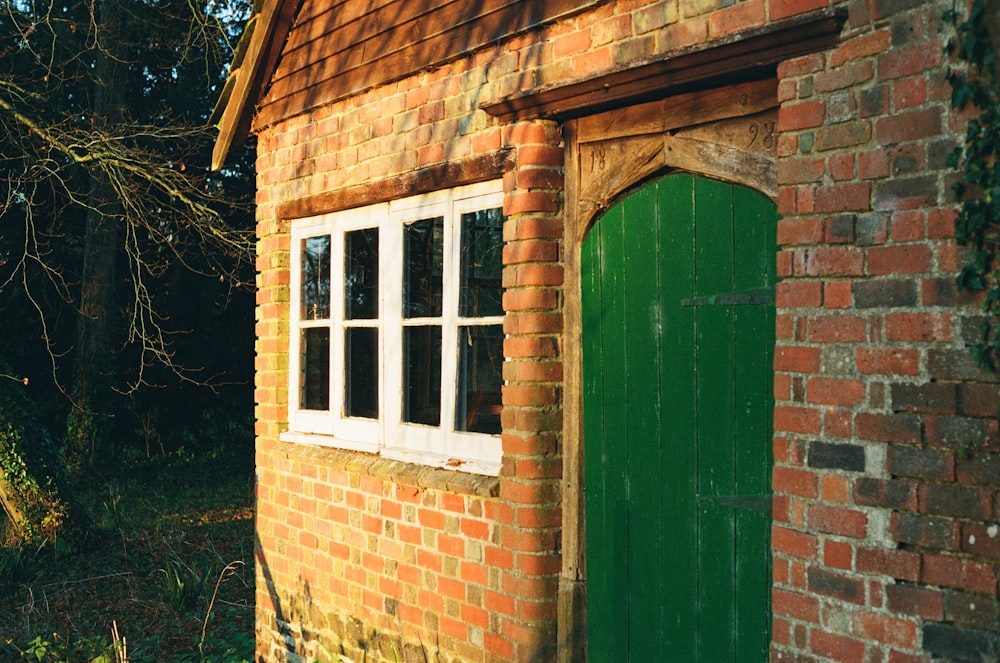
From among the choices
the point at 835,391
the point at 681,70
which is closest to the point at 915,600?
the point at 835,391

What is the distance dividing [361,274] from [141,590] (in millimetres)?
5419

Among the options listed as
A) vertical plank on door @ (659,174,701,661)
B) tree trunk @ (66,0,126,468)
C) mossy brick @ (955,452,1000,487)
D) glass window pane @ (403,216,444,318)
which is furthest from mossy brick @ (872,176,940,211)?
tree trunk @ (66,0,126,468)

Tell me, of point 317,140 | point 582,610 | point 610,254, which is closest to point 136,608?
point 317,140

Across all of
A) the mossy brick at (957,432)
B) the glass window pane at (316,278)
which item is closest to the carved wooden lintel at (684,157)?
the mossy brick at (957,432)

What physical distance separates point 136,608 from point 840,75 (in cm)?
819

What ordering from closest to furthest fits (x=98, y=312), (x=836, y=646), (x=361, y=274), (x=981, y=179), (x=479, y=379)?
1. (x=981, y=179)
2. (x=836, y=646)
3. (x=479, y=379)
4. (x=361, y=274)
5. (x=98, y=312)

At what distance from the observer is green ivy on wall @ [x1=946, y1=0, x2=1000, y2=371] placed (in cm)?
306

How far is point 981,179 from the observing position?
10.1 feet

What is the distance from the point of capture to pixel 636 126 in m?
4.50

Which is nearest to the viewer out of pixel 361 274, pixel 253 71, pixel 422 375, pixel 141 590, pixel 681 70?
pixel 681 70

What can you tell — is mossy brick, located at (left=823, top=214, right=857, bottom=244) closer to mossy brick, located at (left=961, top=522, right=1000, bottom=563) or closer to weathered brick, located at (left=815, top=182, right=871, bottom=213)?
weathered brick, located at (left=815, top=182, right=871, bottom=213)

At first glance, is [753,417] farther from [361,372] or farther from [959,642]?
[361,372]

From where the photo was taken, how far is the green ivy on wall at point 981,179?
3061 millimetres

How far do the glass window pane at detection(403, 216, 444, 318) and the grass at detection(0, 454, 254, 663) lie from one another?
2561mm
